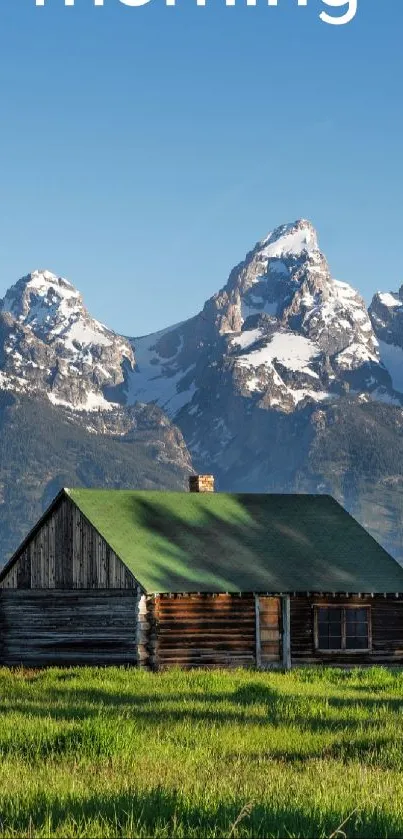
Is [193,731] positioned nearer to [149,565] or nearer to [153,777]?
[153,777]

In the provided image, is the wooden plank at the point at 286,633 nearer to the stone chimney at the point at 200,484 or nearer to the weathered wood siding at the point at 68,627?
the weathered wood siding at the point at 68,627

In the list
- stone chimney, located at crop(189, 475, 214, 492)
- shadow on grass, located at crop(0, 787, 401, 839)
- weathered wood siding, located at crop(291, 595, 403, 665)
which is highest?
stone chimney, located at crop(189, 475, 214, 492)

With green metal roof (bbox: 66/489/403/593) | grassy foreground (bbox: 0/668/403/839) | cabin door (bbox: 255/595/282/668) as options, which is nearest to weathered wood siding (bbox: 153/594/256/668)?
cabin door (bbox: 255/595/282/668)

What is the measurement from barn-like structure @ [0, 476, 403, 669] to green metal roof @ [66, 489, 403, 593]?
0.22ft

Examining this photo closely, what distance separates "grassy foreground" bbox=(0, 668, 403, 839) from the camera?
33.6 ft

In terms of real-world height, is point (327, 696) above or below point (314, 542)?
below

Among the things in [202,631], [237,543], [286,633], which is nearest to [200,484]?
[237,543]

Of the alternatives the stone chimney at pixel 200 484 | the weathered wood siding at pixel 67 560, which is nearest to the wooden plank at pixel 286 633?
the weathered wood siding at pixel 67 560

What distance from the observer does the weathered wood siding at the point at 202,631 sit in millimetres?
43969

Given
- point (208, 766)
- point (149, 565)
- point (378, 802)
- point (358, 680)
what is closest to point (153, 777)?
point (208, 766)

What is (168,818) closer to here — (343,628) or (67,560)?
(67,560)

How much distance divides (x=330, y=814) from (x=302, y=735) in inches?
302

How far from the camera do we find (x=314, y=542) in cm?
4916

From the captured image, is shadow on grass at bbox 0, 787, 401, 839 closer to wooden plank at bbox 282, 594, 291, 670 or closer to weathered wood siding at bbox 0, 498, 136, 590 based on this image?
weathered wood siding at bbox 0, 498, 136, 590
